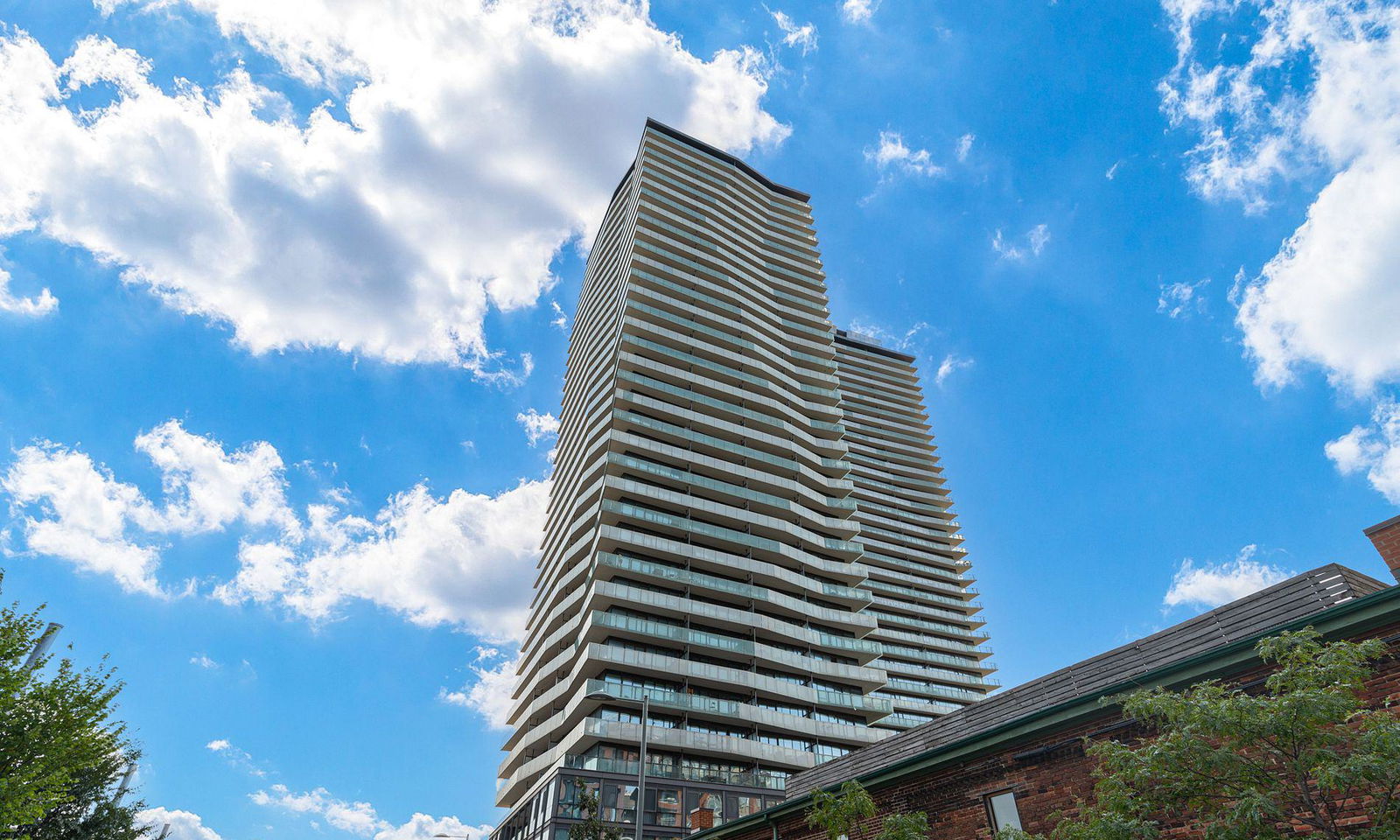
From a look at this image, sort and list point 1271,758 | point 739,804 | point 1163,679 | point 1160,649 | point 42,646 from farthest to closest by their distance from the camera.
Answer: point 739,804
point 42,646
point 1160,649
point 1163,679
point 1271,758

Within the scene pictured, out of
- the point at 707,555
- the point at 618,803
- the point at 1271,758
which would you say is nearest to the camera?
the point at 1271,758

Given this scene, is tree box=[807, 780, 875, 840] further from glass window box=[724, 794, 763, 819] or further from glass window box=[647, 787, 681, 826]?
glass window box=[724, 794, 763, 819]

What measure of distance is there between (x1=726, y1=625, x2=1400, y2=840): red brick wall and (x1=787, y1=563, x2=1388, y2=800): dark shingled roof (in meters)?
0.73

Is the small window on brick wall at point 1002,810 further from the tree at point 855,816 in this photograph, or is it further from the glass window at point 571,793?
the glass window at point 571,793

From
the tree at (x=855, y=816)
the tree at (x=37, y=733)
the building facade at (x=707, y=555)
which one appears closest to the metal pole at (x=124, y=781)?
the tree at (x=37, y=733)

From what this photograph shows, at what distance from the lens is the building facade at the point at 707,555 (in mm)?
52875

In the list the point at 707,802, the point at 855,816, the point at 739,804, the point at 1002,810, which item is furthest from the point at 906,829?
the point at 739,804

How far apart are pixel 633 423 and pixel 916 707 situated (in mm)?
48852

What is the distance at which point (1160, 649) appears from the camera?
14.9 meters

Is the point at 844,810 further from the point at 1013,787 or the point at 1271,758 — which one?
the point at 1271,758

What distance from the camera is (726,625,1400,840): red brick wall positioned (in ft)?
45.0

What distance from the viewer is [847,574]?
2820 inches

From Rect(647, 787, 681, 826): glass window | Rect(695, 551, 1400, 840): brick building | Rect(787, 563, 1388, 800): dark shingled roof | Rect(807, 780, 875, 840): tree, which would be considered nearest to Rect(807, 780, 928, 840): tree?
Rect(807, 780, 875, 840): tree

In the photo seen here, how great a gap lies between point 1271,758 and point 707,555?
54758mm
